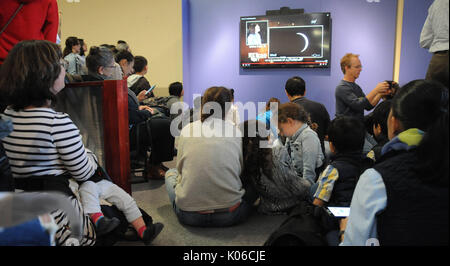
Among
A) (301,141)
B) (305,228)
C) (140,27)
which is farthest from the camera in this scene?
(140,27)

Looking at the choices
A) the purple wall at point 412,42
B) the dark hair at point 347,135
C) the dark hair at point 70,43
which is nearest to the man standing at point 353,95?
the dark hair at point 347,135

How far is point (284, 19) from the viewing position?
5.58 meters

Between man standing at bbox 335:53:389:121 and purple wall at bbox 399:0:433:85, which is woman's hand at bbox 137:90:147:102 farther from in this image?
purple wall at bbox 399:0:433:85

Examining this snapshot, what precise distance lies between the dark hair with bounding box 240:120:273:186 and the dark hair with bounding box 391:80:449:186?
1.32 meters

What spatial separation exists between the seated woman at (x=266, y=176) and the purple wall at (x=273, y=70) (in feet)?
11.8

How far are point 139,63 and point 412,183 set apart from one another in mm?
3581

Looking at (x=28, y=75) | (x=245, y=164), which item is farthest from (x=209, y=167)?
(x=28, y=75)

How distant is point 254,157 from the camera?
7.60 feet

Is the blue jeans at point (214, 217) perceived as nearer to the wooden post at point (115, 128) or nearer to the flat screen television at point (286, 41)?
the wooden post at point (115, 128)

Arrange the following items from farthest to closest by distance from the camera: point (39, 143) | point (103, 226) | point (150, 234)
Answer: point (150, 234) < point (103, 226) < point (39, 143)

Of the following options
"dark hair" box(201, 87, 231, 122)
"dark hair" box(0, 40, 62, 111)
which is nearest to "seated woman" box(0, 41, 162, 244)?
"dark hair" box(0, 40, 62, 111)

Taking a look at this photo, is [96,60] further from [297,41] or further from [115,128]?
[297,41]

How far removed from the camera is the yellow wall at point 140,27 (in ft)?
19.9

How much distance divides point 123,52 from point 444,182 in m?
3.48
